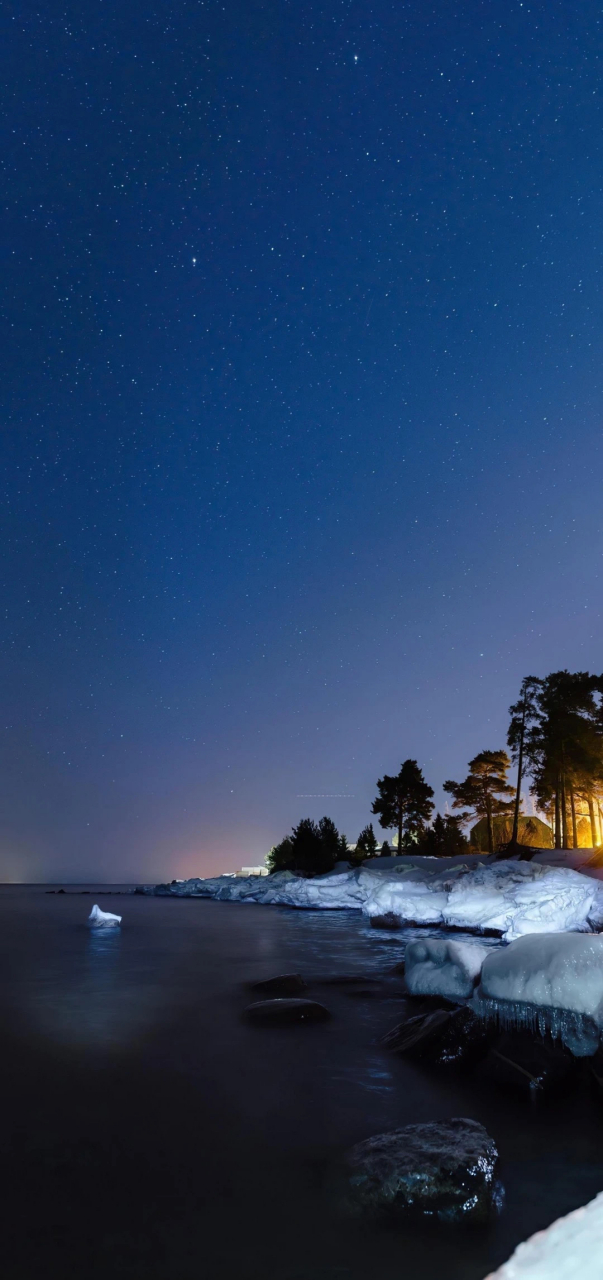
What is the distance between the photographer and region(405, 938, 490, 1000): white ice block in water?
1008 centimetres

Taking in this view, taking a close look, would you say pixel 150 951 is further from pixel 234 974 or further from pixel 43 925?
pixel 43 925

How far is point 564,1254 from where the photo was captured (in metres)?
2.75

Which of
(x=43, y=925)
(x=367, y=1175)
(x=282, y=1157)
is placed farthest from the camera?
(x=43, y=925)

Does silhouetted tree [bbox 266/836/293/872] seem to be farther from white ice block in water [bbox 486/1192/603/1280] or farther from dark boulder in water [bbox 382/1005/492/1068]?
white ice block in water [bbox 486/1192/603/1280]

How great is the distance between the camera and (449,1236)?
4289mm

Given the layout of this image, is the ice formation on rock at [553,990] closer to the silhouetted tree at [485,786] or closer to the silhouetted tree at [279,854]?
the silhouetted tree at [485,786]

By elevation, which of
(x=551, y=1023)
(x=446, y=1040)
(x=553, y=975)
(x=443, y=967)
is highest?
(x=553, y=975)

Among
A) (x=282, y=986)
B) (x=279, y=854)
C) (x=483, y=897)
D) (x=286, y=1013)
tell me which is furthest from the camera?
(x=279, y=854)

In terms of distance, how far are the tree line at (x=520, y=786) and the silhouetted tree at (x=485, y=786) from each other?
2.9 inches

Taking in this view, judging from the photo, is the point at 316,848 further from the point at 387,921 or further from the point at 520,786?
the point at 387,921

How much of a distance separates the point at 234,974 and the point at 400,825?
46.0m

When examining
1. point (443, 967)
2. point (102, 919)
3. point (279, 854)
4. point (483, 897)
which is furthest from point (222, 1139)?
point (279, 854)

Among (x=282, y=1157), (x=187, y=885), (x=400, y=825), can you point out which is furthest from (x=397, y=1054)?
(x=187, y=885)

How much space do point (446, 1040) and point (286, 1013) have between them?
3.58m
